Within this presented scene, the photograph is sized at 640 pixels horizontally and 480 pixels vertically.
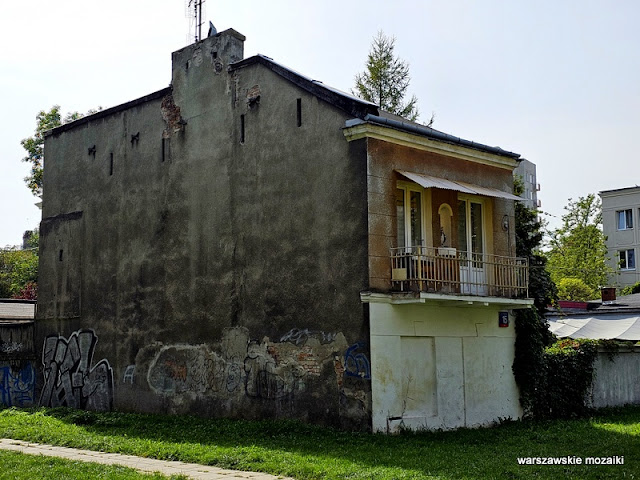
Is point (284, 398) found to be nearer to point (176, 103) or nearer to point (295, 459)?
point (295, 459)

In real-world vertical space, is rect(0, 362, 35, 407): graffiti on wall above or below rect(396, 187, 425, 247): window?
below

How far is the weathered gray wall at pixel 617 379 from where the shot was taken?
71.3ft

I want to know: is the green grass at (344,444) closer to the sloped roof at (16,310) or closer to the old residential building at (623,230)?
the sloped roof at (16,310)

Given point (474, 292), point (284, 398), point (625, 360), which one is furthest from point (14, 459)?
point (625, 360)

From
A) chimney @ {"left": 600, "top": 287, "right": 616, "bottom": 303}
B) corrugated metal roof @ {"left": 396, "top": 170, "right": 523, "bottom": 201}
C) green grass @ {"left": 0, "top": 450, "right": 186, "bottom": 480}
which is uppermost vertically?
corrugated metal roof @ {"left": 396, "top": 170, "right": 523, "bottom": 201}

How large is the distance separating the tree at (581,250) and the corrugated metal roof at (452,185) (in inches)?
1253

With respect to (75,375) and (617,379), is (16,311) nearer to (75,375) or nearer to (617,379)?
(75,375)

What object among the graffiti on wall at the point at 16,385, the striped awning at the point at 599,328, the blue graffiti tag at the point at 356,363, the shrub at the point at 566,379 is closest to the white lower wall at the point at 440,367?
the blue graffiti tag at the point at 356,363

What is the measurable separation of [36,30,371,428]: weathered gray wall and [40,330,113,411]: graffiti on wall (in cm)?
5

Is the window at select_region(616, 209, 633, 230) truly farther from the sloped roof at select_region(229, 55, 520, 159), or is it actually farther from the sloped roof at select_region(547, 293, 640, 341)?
the sloped roof at select_region(229, 55, 520, 159)

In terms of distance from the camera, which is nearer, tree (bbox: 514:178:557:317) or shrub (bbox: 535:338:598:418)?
shrub (bbox: 535:338:598:418)

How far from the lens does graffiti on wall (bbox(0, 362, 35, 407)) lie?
77.9 ft

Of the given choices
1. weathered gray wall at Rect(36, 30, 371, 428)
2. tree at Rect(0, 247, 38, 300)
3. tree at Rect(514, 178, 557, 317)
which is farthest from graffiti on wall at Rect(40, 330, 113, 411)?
tree at Rect(0, 247, 38, 300)

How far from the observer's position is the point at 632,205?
185ft
